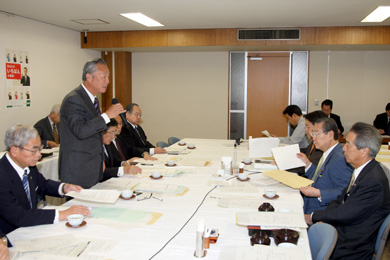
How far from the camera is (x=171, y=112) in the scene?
818 centimetres

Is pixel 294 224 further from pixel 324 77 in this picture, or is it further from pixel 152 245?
pixel 324 77

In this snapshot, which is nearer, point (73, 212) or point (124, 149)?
point (73, 212)

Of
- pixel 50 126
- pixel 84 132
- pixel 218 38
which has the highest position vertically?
pixel 218 38

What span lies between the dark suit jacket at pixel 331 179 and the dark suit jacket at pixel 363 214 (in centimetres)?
42

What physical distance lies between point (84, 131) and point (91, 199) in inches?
29.7

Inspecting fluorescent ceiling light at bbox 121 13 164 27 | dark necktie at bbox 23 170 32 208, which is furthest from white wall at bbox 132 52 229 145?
dark necktie at bbox 23 170 32 208

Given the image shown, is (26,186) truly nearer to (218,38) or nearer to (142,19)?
(142,19)

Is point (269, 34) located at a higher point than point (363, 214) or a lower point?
higher

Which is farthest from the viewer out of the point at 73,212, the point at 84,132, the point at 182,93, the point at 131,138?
the point at 182,93

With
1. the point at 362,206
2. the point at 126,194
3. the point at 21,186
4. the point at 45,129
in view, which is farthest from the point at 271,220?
the point at 45,129

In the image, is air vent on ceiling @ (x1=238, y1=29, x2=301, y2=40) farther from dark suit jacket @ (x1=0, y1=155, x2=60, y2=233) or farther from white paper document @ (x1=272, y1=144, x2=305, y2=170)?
dark suit jacket @ (x1=0, y1=155, x2=60, y2=233)

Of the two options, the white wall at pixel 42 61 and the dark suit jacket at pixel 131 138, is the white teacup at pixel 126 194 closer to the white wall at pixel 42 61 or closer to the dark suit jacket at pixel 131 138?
the dark suit jacket at pixel 131 138

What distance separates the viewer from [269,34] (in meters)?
6.55

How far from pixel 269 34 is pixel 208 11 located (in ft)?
5.94
